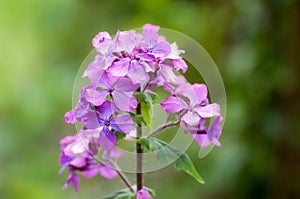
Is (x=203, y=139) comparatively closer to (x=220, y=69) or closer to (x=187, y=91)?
(x=187, y=91)

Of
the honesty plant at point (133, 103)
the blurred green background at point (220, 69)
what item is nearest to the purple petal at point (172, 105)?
the honesty plant at point (133, 103)

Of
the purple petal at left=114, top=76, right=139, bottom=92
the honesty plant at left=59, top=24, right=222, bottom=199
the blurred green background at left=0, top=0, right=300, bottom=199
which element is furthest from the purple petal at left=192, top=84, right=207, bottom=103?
the blurred green background at left=0, top=0, right=300, bottom=199

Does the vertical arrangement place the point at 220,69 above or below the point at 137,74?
above

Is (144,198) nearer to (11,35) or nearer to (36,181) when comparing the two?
(36,181)

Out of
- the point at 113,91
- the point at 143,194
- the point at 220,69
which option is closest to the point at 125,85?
the point at 113,91

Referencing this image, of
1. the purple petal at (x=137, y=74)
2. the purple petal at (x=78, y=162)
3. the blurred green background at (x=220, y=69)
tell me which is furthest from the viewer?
the blurred green background at (x=220, y=69)

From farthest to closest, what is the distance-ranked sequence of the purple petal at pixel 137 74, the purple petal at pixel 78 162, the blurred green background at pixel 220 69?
the blurred green background at pixel 220 69 < the purple petal at pixel 78 162 < the purple petal at pixel 137 74

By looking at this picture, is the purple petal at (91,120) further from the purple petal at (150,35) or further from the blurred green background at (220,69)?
the blurred green background at (220,69)

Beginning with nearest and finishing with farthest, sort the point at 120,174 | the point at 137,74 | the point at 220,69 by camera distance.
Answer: the point at 137,74 → the point at 120,174 → the point at 220,69
